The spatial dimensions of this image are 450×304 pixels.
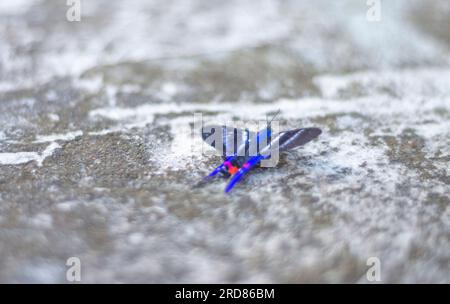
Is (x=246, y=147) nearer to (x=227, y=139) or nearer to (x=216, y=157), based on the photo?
(x=227, y=139)

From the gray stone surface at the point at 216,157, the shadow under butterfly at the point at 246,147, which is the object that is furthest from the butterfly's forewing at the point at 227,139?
the gray stone surface at the point at 216,157

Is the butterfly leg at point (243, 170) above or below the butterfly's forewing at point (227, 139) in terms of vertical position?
below

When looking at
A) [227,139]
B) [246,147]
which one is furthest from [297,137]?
[227,139]

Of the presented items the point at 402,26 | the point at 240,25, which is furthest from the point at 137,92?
the point at 402,26

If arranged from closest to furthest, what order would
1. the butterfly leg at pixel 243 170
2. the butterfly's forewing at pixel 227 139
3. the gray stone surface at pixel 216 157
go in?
the gray stone surface at pixel 216 157
the butterfly leg at pixel 243 170
the butterfly's forewing at pixel 227 139

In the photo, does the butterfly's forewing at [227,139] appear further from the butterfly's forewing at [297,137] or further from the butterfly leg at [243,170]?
the butterfly's forewing at [297,137]

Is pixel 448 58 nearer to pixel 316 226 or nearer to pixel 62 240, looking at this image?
pixel 316 226

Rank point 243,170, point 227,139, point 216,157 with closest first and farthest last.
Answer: point 243,170 < point 227,139 < point 216,157
